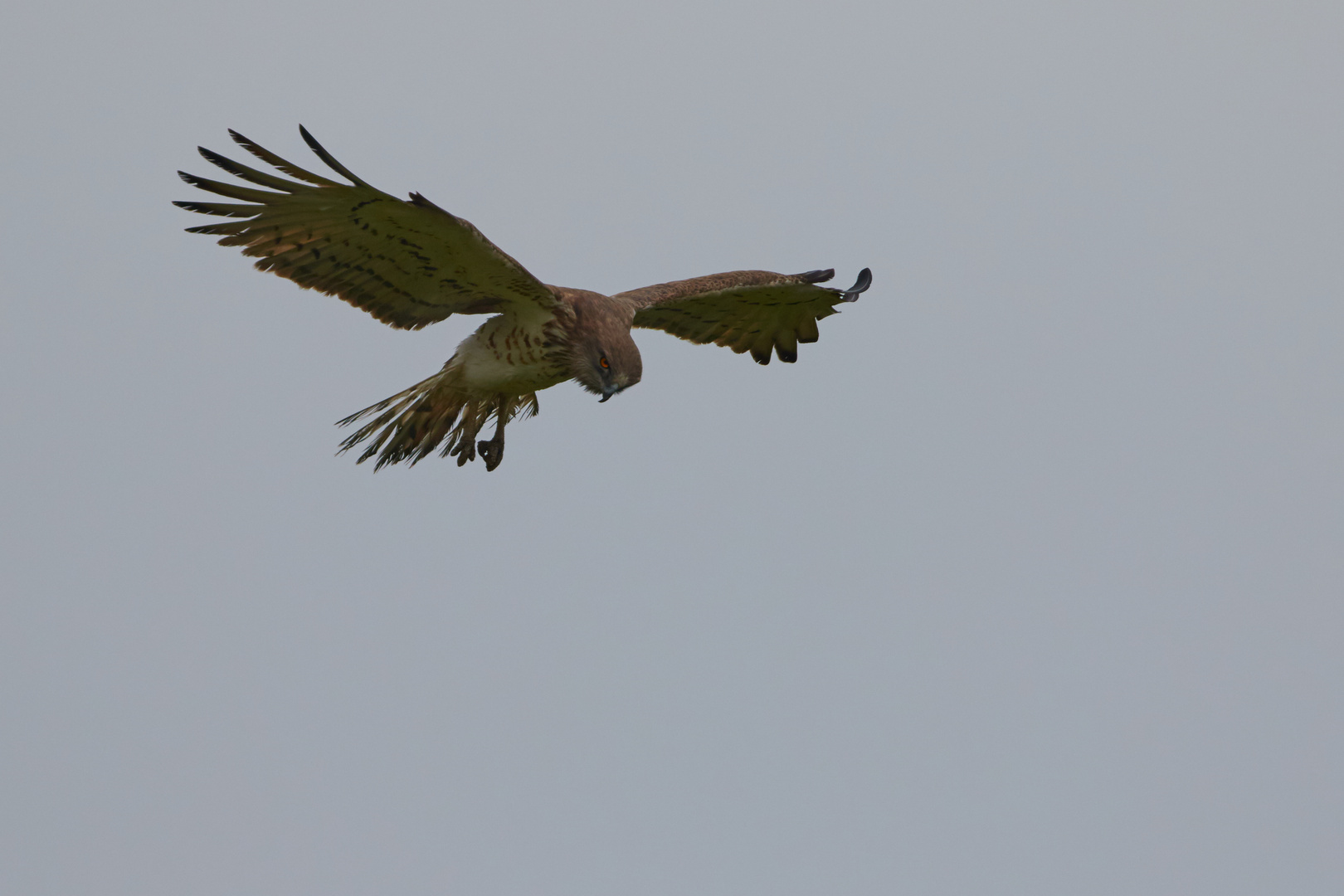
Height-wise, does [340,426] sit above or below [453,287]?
below

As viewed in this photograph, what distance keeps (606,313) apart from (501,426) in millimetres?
1257

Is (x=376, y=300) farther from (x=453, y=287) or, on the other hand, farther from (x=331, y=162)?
(x=331, y=162)

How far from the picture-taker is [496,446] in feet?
28.3

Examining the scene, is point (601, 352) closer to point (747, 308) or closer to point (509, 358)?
point (509, 358)

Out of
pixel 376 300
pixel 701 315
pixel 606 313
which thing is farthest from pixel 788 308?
pixel 376 300

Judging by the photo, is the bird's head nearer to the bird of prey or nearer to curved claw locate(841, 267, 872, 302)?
the bird of prey

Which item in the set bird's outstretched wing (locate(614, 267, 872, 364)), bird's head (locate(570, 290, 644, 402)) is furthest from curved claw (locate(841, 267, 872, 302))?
bird's head (locate(570, 290, 644, 402))

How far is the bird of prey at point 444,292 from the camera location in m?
6.84

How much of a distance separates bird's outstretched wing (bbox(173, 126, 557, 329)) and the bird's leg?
84cm

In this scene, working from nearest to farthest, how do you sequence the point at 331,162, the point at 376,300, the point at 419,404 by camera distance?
1. the point at 331,162
2. the point at 376,300
3. the point at 419,404

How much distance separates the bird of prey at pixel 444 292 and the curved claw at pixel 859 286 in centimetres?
1

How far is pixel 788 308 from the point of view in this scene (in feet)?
32.9

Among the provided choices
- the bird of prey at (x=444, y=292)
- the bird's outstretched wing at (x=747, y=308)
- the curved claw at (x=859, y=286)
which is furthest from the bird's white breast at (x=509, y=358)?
the curved claw at (x=859, y=286)

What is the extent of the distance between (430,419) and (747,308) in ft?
8.81
